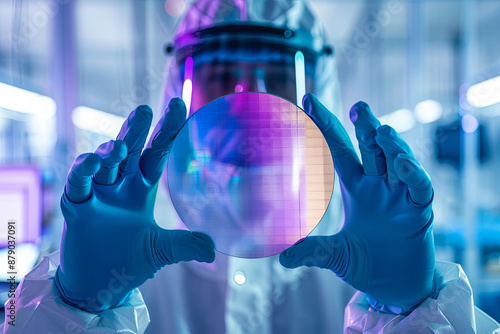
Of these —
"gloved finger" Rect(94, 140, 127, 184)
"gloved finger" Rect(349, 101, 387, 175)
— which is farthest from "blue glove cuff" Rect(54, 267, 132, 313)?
"gloved finger" Rect(349, 101, 387, 175)

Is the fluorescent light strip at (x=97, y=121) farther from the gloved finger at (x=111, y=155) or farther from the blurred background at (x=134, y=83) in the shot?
the gloved finger at (x=111, y=155)

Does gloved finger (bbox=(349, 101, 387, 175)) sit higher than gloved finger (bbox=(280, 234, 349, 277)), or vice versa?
gloved finger (bbox=(349, 101, 387, 175))

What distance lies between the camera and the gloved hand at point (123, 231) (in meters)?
0.79

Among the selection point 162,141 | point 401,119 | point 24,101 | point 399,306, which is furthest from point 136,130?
point 401,119

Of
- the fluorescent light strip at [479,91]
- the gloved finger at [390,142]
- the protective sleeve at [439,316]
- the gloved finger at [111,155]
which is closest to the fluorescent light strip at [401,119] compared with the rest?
the fluorescent light strip at [479,91]

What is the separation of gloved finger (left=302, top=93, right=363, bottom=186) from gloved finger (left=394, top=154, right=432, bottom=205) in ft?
0.38

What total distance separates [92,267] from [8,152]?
120 inches

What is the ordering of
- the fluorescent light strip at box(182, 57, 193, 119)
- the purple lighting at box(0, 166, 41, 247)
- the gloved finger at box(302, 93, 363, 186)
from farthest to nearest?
the purple lighting at box(0, 166, 41, 247) < the fluorescent light strip at box(182, 57, 193, 119) < the gloved finger at box(302, 93, 363, 186)

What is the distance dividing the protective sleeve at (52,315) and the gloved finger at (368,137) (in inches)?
27.5

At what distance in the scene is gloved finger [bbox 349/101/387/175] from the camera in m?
0.79

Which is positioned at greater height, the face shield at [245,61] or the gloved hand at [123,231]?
the face shield at [245,61]

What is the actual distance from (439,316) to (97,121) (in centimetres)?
154

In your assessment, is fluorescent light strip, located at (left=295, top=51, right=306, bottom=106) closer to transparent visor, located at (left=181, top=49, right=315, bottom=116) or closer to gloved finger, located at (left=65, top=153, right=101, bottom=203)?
transparent visor, located at (left=181, top=49, right=315, bottom=116)

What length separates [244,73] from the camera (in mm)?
1087
